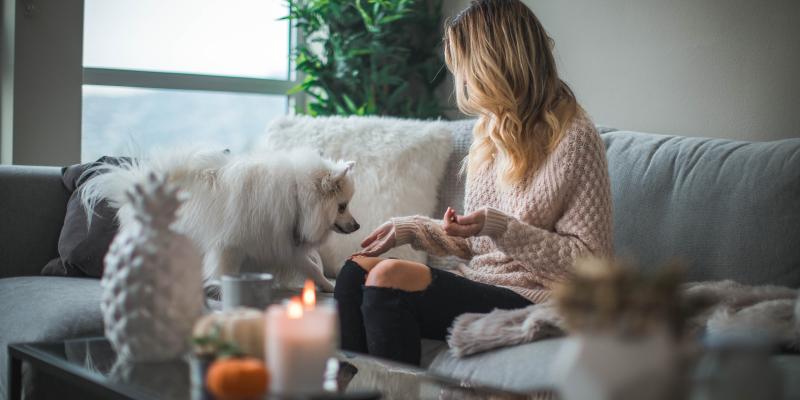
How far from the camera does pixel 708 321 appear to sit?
1.75 m

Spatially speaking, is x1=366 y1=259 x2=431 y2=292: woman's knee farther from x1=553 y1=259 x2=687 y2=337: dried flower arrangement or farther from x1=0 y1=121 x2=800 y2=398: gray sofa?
x1=553 y1=259 x2=687 y2=337: dried flower arrangement

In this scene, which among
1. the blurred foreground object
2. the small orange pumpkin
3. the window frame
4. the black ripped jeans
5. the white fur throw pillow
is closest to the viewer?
the blurred foreground object

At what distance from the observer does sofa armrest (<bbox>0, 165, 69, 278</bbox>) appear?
Result: 2619 millimetres

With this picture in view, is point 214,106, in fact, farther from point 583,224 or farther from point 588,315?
point 588,315

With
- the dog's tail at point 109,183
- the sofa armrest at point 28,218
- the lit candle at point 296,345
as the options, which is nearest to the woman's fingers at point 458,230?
the lit candle at point 296,345

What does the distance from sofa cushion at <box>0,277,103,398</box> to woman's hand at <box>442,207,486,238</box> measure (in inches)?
36.6

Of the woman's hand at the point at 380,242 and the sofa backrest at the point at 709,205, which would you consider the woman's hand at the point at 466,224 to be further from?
the sofa backrest at the point at 709,205

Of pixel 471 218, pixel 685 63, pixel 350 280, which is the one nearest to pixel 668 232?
pixel 471 218

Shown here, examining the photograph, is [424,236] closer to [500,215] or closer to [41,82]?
[500,215]

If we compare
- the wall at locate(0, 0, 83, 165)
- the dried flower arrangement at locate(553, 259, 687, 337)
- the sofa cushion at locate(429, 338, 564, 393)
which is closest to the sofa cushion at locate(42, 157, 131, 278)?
the wall at locate(0, 0, 83, 165)

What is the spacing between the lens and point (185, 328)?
136cm

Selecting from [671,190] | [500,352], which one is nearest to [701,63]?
[671,190]

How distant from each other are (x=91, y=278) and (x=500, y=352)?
142 centimetres

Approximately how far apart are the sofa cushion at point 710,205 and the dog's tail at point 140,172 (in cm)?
121
